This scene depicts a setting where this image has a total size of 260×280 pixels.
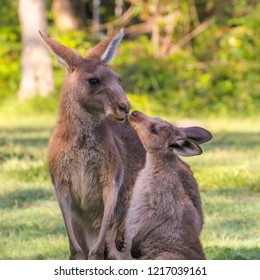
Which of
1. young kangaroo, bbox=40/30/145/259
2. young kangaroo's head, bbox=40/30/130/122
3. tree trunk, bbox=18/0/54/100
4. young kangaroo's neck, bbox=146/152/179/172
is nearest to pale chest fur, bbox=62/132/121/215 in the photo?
young kangaroo, bbox=40/30/145/259

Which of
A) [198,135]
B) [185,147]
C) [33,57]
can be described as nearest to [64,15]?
[33,57]

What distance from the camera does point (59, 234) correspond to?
8305mm

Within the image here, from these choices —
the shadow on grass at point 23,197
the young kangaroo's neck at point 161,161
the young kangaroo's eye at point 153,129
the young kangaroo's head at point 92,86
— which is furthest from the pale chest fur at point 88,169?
the shadow on grass at point 23,197

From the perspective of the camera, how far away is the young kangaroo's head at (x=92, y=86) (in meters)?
6.48

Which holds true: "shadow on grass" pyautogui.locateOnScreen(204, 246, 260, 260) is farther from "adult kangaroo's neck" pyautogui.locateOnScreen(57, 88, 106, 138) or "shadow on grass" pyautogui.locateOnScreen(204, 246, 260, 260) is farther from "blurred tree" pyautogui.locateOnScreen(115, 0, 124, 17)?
"blurred tree" pyautogui.locateOnScreen(115, 0, 124, 17)

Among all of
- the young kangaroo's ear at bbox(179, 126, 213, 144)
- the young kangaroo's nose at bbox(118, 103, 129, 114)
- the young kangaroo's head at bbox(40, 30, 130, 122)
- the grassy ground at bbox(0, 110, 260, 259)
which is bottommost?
the grassy ground at bbox(0, 110, 260, 259)

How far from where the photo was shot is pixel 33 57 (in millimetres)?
19578

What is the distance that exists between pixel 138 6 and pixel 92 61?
14862 millimetres

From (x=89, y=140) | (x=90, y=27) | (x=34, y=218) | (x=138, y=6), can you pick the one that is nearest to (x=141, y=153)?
(x=89, y=140)

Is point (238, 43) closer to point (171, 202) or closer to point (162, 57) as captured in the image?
point (162, 57)

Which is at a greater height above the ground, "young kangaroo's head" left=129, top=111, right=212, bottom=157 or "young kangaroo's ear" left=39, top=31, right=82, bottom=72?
"young kangaroo's ear" left=39, top=31, right=82, bottom=72

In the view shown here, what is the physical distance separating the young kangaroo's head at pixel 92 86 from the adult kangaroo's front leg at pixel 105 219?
0.47 meters

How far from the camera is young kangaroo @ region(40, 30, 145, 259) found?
6559 millimetres

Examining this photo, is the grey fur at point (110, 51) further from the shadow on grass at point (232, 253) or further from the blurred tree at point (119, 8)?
the blurred tree at point (119, 8)
